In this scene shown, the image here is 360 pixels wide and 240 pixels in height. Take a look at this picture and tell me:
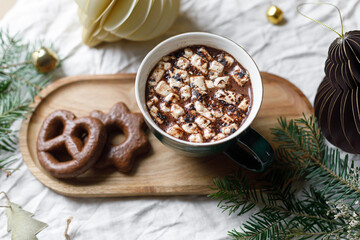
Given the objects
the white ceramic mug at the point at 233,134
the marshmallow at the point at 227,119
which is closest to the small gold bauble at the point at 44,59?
the white ceramic mug at the point at 233,134

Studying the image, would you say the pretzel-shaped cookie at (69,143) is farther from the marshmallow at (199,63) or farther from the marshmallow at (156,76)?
the marshmallow at (199,63)

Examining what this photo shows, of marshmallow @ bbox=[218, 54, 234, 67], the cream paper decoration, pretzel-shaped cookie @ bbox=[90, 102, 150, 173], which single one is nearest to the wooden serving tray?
pretzel-shaped cookie @ bbox=[90, 102, 150, 173]

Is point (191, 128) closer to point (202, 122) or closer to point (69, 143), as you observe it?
point (202, 122)

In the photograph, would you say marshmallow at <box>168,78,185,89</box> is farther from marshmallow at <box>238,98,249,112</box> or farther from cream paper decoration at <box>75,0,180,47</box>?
cream paper decoration at <box>75,0,180,47</box>

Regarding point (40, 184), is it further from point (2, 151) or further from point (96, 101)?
point (96, 101)

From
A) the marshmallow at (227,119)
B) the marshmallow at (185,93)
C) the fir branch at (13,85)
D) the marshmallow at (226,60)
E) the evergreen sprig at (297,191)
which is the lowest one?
the evergreen sprig at (297,191)
